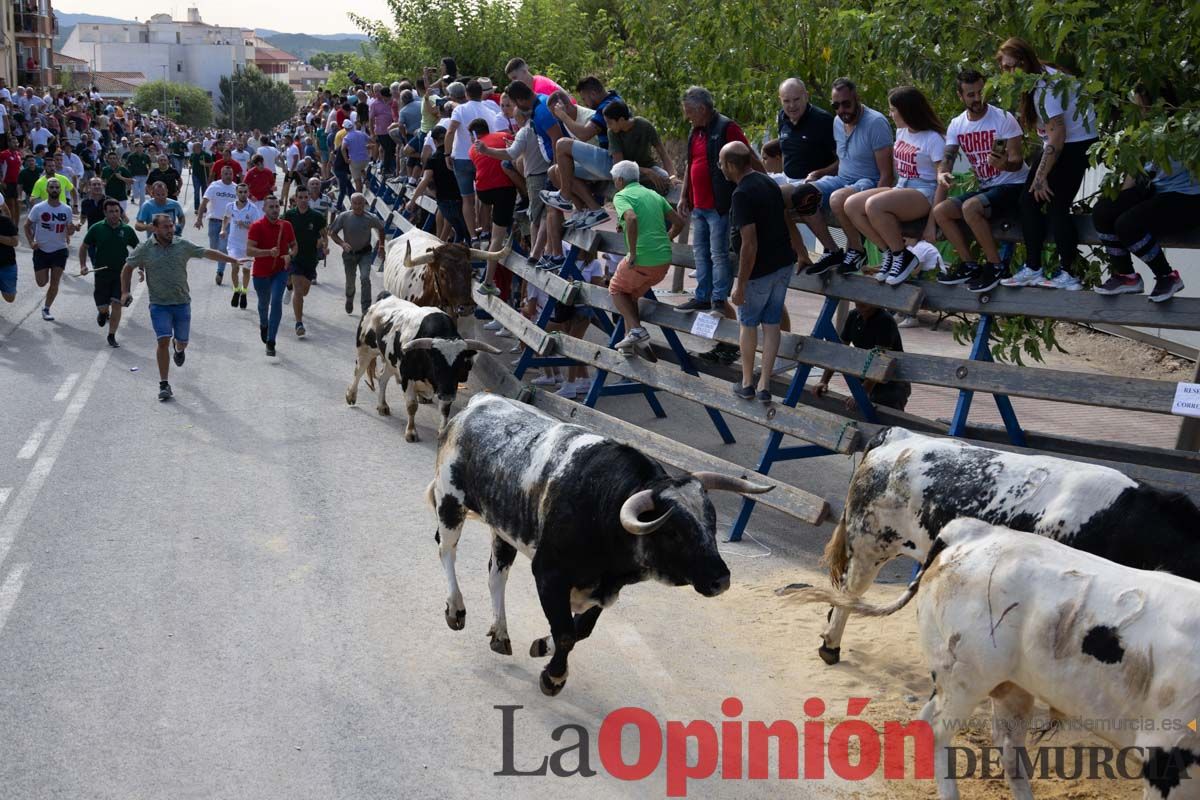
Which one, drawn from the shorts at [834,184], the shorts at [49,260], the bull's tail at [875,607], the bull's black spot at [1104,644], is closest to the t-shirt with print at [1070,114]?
the shorts at [834,184]

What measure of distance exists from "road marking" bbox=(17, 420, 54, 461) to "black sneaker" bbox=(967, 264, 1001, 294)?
9.20 meters

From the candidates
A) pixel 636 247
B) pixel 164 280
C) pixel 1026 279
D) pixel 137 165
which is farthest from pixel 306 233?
pixel 137 165

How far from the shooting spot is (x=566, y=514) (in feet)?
24.5

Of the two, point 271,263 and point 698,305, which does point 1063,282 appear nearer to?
point 698,305

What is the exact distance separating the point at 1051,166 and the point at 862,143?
2.14 metres

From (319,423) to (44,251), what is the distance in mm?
7704

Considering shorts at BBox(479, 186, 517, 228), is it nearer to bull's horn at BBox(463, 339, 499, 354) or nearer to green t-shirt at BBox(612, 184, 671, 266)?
bull's horn at BBox(463, 339, 499, 354)

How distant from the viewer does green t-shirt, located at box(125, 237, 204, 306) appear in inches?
590

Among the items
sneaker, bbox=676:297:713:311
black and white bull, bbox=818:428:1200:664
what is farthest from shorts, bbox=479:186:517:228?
black and white bull, bbox=818:428:1200:664

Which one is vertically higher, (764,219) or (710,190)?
(710,190)

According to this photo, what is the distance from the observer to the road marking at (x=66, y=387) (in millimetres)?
14910

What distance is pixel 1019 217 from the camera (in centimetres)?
983

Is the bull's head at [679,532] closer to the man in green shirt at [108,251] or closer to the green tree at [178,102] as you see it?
the man in green shirt at [108,251]

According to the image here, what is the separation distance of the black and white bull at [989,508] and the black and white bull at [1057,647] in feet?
3.79
